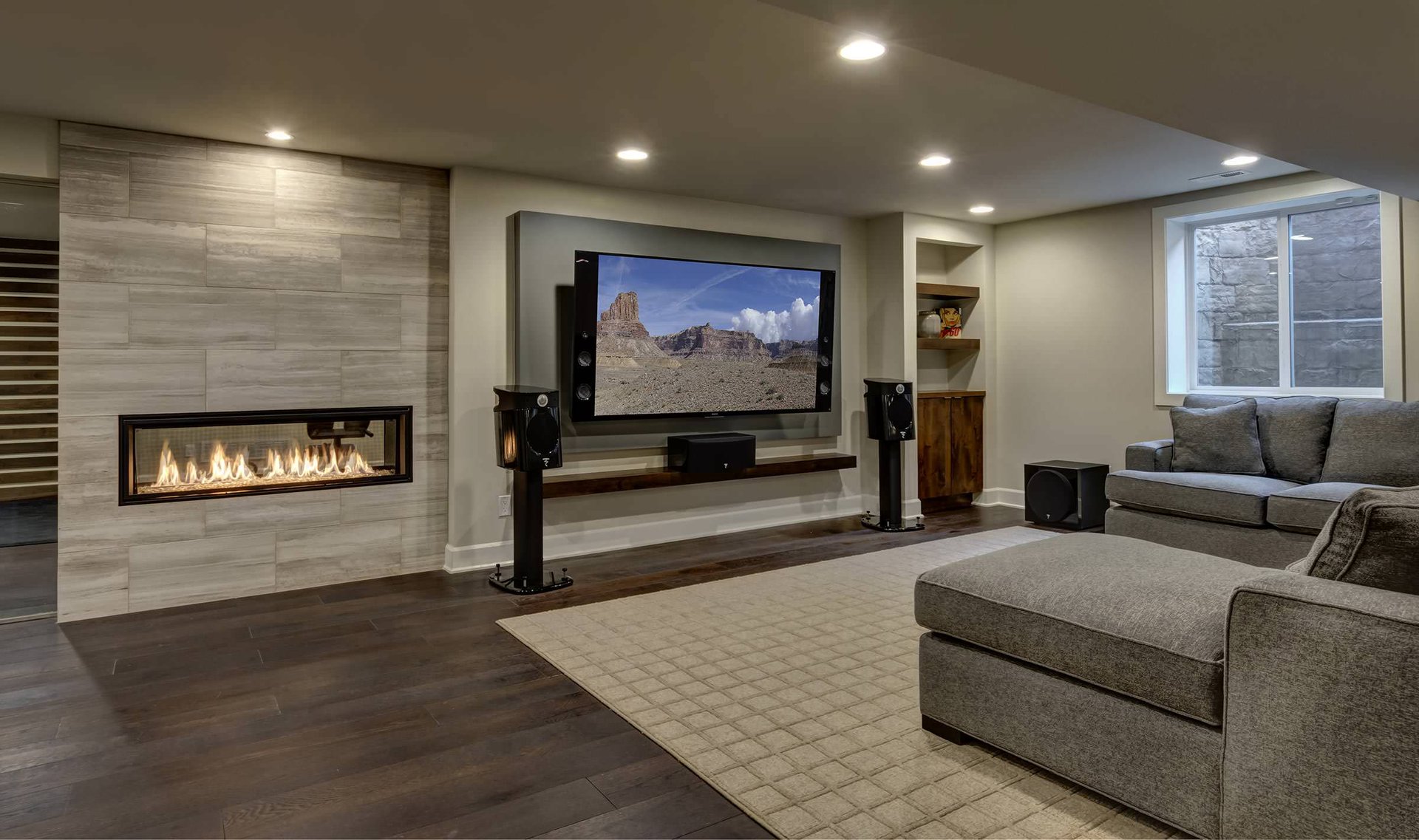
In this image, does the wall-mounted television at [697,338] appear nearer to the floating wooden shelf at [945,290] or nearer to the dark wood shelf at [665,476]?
the dark wood shelf at [665,476]

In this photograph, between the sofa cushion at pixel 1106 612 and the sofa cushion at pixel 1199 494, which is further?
the sofa cushion at pixel 1199 494

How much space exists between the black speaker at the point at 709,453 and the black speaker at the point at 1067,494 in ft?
6.64

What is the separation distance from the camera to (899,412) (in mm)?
5609

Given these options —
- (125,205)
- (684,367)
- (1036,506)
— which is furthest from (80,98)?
(1036,506)

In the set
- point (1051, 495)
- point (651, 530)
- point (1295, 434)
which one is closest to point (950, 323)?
point (1051, 495)

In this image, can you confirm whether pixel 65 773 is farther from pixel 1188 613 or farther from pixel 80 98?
pixel 1188 613

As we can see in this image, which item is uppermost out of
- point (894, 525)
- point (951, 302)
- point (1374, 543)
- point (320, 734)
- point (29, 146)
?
point (29, 146)

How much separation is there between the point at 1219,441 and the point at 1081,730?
343cm

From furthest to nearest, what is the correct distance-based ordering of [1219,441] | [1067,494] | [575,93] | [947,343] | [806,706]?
1. [947,343]
2. [1067,494]
3. [1219,441]
4. [575,93]
5. [806,706]

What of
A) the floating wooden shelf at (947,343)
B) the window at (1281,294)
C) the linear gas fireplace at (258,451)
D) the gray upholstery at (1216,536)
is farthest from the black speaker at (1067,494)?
the linear gas fireplace at (258,451)

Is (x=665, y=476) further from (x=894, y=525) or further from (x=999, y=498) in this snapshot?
(x=999, y=498)

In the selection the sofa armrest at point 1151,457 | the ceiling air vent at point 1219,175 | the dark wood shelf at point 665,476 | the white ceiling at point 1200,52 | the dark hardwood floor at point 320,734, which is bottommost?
the dark hardwood floor at point 320,734

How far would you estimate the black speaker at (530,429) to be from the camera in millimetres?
4109

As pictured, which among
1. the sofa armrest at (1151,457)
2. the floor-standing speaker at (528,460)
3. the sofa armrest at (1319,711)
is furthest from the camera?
the sofa armrest at (1151,457)
